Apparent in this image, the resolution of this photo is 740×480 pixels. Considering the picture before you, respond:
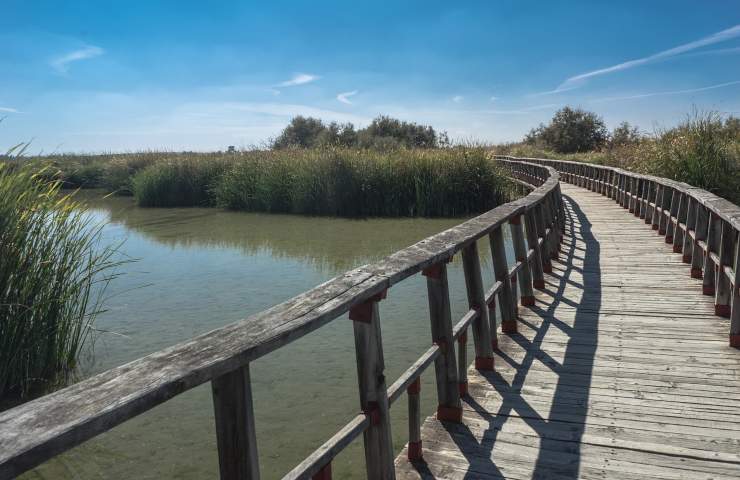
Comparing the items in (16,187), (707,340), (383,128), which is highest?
(383,128)

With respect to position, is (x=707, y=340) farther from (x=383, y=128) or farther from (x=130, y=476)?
(x=383, y=128)

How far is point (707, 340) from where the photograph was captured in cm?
445

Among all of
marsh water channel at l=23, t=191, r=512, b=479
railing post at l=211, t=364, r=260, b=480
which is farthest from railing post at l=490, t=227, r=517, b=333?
railing post at l=211, t=364, r=260, b=480

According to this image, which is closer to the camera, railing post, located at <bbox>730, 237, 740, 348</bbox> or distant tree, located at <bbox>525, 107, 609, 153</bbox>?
railing post, located at <bbox>730, 237, 740, 348</bbox>

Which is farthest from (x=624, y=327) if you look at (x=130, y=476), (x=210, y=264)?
(x=210, y=264)

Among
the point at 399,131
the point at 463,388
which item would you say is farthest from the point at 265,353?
the point at 399,131

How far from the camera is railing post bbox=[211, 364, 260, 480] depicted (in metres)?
1.53

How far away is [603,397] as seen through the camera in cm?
348

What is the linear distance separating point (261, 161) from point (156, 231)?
639 centimetres

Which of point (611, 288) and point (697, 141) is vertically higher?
point (697, 141)

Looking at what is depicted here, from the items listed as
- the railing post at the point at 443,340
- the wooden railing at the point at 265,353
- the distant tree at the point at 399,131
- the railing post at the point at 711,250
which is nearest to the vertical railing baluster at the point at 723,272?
the railing post at the point at 711,250

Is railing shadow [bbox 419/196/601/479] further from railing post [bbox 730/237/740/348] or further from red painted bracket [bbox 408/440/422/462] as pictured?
railing post [bbox 730/237/740/348]

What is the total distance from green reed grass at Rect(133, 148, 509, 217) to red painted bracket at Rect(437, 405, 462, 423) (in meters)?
14.7

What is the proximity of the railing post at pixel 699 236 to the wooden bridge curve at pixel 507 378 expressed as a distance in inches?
0.8
